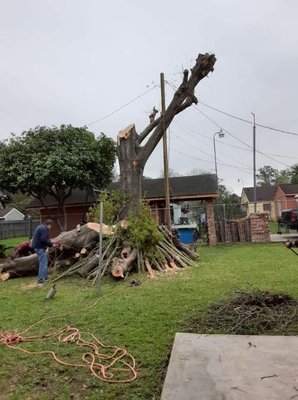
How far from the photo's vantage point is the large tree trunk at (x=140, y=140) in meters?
13.6

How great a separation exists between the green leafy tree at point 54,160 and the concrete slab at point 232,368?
16006 mm

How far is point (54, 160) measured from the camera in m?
19.3

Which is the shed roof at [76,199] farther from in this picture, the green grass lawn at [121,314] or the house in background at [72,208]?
the green grass lawn at [121,314]

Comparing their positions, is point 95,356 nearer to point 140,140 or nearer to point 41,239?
point 41,239

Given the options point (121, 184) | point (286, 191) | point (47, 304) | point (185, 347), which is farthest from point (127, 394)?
point (286, 191)

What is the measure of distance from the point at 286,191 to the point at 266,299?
44644 millimetres

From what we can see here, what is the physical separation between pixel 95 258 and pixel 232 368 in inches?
279

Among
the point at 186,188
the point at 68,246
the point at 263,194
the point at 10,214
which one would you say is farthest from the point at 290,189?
the point at 68,246

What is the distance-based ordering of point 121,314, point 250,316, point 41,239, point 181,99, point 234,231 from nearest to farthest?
point 250,316 < point 121,314 < point 41,239 < point 181,99 < point 234,231

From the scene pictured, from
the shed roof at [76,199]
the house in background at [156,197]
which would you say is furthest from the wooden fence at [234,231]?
the shed roof at [76,199]

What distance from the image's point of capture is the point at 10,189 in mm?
20547

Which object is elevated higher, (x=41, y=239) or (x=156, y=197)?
(x=156, y=197)

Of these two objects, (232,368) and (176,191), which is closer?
(232,368)

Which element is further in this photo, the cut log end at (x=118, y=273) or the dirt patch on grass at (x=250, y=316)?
the cut log end at (x=118, y=273)
